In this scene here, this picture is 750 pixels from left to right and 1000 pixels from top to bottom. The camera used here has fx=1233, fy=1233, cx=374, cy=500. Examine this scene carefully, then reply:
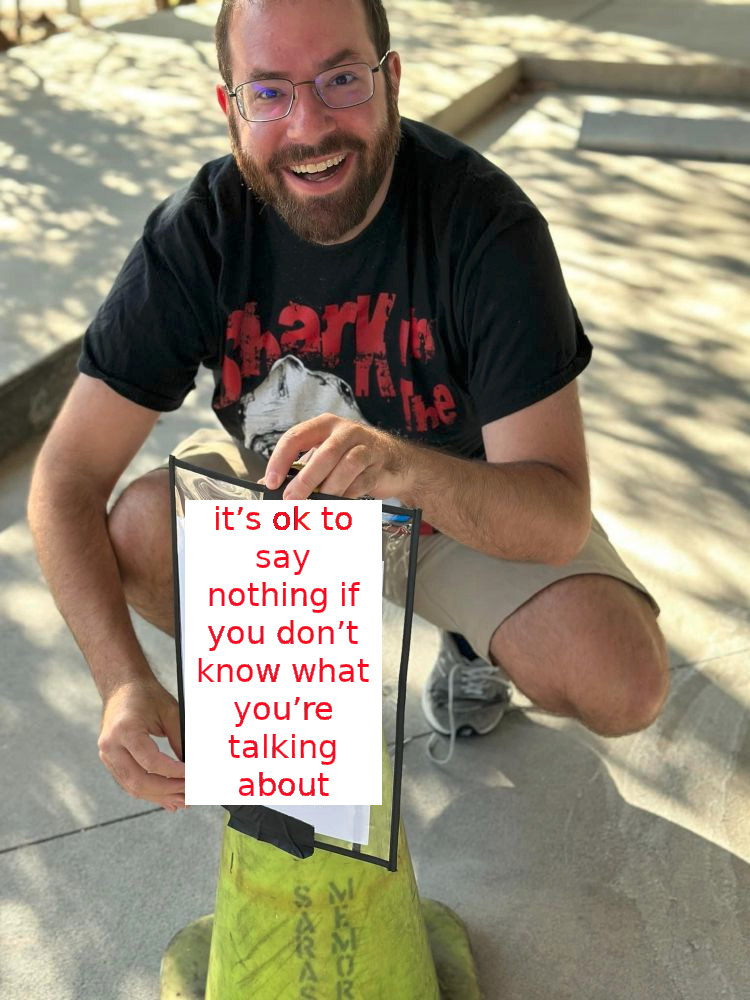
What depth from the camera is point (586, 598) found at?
5.82 feet

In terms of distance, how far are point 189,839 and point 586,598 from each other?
0.73 meters

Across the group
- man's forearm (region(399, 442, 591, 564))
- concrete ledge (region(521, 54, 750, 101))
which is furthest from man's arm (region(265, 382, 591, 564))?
concrete ledge (region(521, 54, 750, 101))

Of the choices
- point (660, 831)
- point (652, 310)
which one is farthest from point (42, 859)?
point (652, 310)

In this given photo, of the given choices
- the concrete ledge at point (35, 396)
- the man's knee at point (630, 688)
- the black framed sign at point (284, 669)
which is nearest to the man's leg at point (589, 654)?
the man's knee at point (630, 688)

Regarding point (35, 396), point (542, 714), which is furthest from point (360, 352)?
point (35, 396)

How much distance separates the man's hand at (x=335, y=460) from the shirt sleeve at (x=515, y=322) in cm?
34

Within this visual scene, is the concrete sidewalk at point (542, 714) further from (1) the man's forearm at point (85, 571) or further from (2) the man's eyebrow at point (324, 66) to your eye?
(2) the man's eyebrow at point (324, 66)

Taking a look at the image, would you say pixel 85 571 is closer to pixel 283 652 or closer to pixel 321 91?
pixel 283 652

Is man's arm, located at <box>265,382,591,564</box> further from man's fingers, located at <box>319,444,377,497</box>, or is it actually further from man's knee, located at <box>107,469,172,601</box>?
man's knee, located at <box>107,469,172,601</box>

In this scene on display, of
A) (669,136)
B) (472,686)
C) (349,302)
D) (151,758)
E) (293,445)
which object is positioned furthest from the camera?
(669,136)

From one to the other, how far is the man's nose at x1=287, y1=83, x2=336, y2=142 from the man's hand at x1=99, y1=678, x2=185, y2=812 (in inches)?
31.0

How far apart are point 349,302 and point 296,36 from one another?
1.22 ft

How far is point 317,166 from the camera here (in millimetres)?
1740

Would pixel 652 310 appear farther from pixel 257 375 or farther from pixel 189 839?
pixel 189 839
